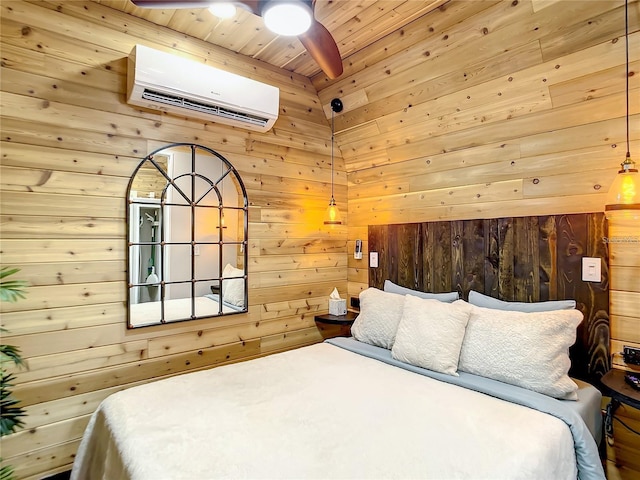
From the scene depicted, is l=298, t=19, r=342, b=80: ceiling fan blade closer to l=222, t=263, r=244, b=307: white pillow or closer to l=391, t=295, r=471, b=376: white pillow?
l=391, t=295, r=471, b=376: white pillow

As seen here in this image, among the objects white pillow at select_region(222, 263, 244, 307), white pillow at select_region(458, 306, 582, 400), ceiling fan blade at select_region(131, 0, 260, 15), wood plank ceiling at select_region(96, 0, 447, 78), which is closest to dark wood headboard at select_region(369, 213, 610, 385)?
white pillow at select_region(458, 306, 582, 400)

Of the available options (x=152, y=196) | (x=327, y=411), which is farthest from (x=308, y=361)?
(x=152, y=196)

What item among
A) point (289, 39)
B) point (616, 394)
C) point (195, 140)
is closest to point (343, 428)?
point (616, 394)

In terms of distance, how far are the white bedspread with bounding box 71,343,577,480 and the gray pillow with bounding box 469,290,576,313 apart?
2.21 feet

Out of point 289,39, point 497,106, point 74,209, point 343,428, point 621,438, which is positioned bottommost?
point 621,438

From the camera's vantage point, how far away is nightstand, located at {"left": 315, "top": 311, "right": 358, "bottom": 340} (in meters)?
3.12

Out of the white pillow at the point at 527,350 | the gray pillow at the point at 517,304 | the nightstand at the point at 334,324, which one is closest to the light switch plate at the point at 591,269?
the gray pillow at the point at 517,304

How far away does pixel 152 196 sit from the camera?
96.0 inches

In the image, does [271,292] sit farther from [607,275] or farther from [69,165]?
[607,275]

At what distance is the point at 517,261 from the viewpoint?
2377 millimetres

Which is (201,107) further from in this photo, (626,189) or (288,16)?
(626,189)

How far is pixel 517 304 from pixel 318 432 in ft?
4.94

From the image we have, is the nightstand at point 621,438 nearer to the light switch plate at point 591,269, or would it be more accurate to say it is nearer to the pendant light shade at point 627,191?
the light switch plate at point 591,269

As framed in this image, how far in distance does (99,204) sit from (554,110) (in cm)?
280
